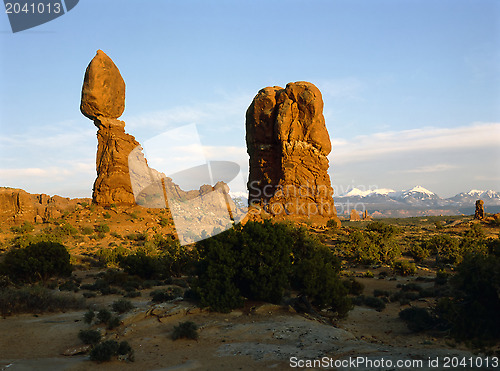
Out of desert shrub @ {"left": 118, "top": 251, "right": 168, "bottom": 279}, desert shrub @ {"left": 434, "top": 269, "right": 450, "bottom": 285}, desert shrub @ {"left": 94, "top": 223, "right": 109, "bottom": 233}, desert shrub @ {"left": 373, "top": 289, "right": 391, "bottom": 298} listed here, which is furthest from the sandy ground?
desert shrub @ {"left": 94, "top": 223, "right": 109, "bottom": 233}

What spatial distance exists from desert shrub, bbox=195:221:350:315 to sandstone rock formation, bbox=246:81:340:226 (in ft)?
89.1

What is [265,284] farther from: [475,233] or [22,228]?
[22,228]

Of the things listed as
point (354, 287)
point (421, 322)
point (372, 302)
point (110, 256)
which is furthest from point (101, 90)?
point (421, 322)

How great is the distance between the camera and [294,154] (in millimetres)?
42750

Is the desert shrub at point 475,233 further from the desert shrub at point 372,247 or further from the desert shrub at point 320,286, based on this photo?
the desert shrub at point 320,286

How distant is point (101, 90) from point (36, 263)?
27.0 metres

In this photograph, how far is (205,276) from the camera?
44.6 feet

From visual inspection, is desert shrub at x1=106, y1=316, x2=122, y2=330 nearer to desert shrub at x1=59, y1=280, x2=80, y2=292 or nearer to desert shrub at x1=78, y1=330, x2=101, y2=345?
desert shrub at x1=78, y1=330, x2=101, y2=345

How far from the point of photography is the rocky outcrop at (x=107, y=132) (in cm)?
4122

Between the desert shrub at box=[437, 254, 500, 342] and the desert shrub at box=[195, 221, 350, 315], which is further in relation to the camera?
the desert shrub at box=[195, 221, 350, 315]

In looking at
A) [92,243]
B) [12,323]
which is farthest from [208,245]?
[92,243]

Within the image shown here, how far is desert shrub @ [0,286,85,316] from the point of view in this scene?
13234 mm

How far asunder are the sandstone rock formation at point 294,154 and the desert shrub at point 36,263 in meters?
24.5

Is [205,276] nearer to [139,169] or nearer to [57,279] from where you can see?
[57,279]
